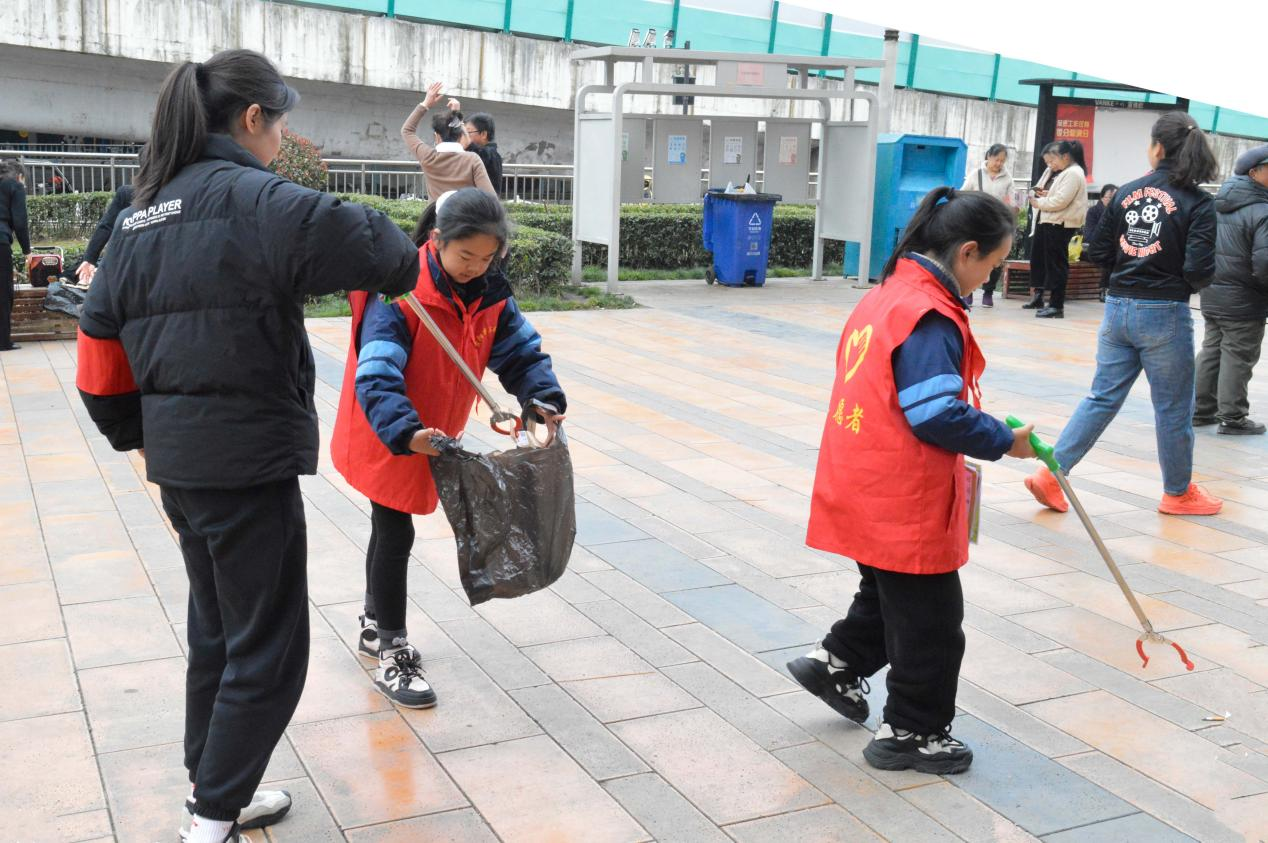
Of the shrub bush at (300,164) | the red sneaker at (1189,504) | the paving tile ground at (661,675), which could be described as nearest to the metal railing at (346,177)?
the shrub bush at (300,164)

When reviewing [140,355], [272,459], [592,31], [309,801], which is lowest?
[309,801]

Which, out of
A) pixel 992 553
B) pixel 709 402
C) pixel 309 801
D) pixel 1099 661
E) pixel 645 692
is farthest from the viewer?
pixel 709 402

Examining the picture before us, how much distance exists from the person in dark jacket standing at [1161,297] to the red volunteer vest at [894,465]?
2.75 meters

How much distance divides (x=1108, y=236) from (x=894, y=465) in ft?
10.8

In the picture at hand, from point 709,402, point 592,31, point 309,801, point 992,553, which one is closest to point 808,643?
point 992,553

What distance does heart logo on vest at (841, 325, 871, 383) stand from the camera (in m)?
3.25

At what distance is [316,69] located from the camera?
19547 millimetres

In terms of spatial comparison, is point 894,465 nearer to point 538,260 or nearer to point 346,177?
point 538,260

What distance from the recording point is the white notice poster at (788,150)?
1420 centimetres

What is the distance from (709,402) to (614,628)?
3.89m

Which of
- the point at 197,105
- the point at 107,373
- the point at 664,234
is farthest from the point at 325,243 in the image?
the point at 664,234

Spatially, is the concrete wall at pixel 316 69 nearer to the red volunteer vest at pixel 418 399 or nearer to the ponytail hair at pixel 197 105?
the red volunteer vest at pixel 418 399

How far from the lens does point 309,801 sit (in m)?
3.11

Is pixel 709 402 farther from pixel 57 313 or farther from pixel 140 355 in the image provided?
pixel 140 355
